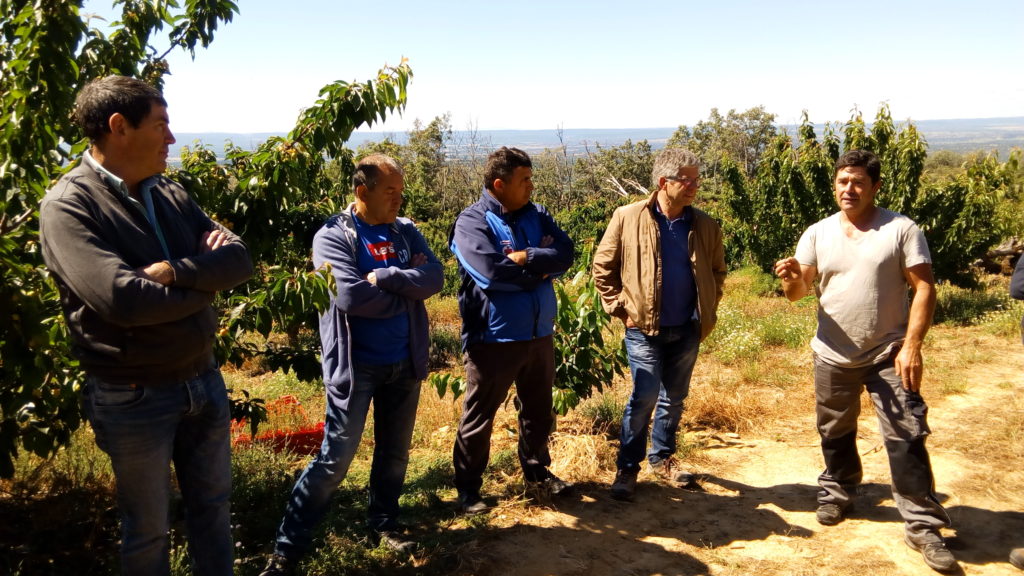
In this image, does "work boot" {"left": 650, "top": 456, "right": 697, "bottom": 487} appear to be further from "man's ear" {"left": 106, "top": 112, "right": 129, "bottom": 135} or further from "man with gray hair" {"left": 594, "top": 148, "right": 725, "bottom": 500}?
"man's ear" {"left": 106, "top": 112, "right": 129, "bottom": 135}

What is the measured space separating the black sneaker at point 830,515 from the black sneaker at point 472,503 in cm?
179

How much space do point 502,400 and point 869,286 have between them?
1.95 metres

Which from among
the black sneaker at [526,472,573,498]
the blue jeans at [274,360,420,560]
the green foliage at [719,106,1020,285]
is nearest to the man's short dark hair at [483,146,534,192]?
the blue jeans at [274,360,420,560]

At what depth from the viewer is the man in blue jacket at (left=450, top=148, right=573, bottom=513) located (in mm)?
3688

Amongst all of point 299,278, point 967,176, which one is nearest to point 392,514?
point 299,278

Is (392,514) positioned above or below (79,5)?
below

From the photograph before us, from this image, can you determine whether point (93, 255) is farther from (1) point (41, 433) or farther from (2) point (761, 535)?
(2) point (761, 535)

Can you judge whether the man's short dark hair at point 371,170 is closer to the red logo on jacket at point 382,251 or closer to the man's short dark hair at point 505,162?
the red logo on jacket at point 382,251

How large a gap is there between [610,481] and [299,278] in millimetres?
2420

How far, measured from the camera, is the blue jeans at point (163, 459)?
7.48ft

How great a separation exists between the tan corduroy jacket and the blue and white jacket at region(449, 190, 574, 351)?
432 millimetres

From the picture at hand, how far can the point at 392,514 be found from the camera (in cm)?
353

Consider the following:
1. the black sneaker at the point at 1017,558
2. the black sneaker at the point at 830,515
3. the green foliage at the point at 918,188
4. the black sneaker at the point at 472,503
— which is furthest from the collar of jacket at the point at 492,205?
the green foliage at the point at 918,188

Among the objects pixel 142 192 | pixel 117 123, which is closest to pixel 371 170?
pixel 142 192
